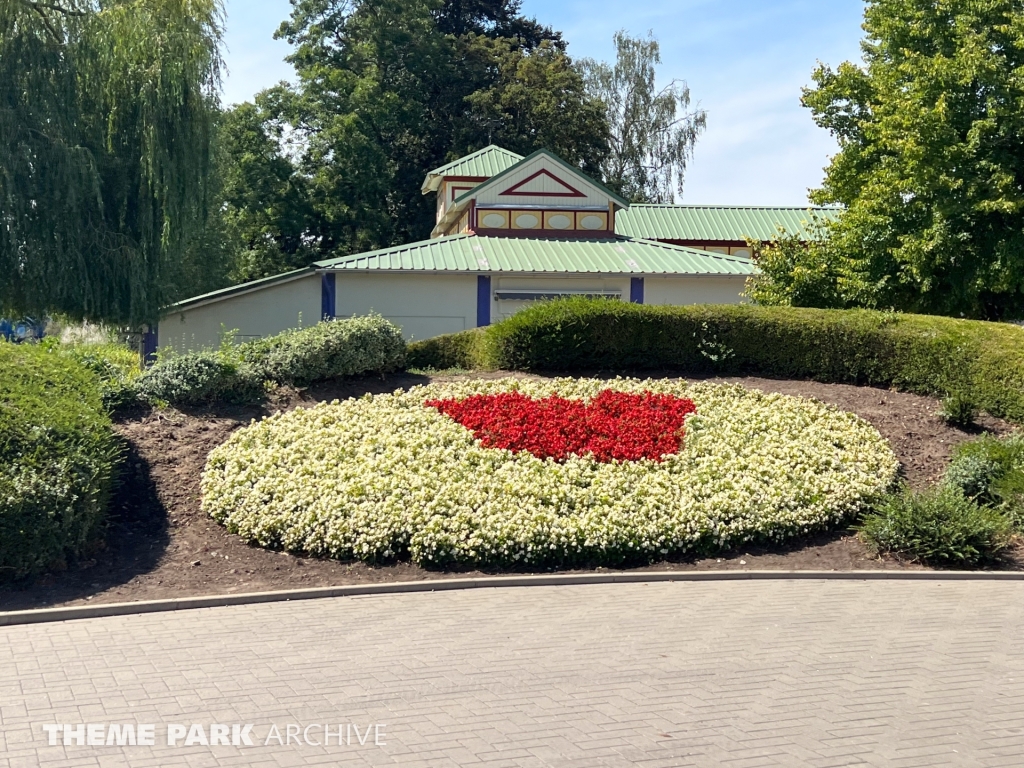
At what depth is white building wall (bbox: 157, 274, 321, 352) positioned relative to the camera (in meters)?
25.6

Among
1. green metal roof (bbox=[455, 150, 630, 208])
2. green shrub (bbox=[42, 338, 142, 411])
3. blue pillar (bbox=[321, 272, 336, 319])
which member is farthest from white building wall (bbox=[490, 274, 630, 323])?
green shrub (bbox=[42, 338, 142, 411])

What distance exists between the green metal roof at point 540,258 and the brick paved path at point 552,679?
1704cm

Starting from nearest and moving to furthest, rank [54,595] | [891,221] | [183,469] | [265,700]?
[265,700], [54,595], [183,469], [891,221]

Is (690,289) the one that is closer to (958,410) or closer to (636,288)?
(636,288)

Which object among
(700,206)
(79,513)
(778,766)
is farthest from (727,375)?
(700,206)

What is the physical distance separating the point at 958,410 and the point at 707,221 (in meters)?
23.1

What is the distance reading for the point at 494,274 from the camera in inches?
974

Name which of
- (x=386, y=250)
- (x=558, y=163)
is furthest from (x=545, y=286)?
(x=558, y=163)

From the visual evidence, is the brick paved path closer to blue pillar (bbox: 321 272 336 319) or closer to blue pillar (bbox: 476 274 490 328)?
blue pillar (bbox: 476 274 490 328)

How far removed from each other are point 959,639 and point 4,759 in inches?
236

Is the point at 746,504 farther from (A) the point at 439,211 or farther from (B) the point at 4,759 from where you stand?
(A) the point at 439,211

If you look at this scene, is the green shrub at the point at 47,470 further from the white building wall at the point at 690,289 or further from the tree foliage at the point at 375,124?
the tree foliage at the point at 375,124

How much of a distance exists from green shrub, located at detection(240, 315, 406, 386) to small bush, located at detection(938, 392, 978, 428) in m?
7.44

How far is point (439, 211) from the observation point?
116 ft
